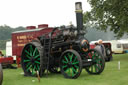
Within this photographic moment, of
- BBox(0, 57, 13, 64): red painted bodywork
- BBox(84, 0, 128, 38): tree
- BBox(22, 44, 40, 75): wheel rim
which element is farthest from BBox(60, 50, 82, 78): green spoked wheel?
BBox(84, 0, 128, 38): tree

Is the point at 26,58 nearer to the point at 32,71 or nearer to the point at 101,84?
the point at 32,71

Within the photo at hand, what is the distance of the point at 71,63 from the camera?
27.6ft

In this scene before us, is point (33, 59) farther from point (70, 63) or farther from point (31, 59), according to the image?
point (70, 63)

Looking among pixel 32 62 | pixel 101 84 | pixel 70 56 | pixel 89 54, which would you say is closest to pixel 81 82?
pixel 101 84

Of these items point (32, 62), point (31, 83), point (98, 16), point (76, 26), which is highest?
point (98, 16)

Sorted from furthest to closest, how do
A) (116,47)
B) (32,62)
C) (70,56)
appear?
1. (116,47)
2. (32,62)
3. (70,56)

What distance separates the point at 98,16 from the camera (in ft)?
59.6

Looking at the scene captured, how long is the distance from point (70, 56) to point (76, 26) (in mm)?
1329

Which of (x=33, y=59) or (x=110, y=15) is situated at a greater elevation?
(x=110, y=15)

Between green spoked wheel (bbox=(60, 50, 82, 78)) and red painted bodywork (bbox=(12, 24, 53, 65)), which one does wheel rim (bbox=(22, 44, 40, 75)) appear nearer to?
green spoked wheel (bbox=(60, 50, 82, 78))

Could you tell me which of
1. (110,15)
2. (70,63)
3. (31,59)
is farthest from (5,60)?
(110,15)

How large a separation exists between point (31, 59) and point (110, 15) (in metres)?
10.8

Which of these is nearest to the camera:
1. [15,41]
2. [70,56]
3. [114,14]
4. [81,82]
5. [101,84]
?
[101,84]

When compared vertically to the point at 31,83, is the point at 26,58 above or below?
above
